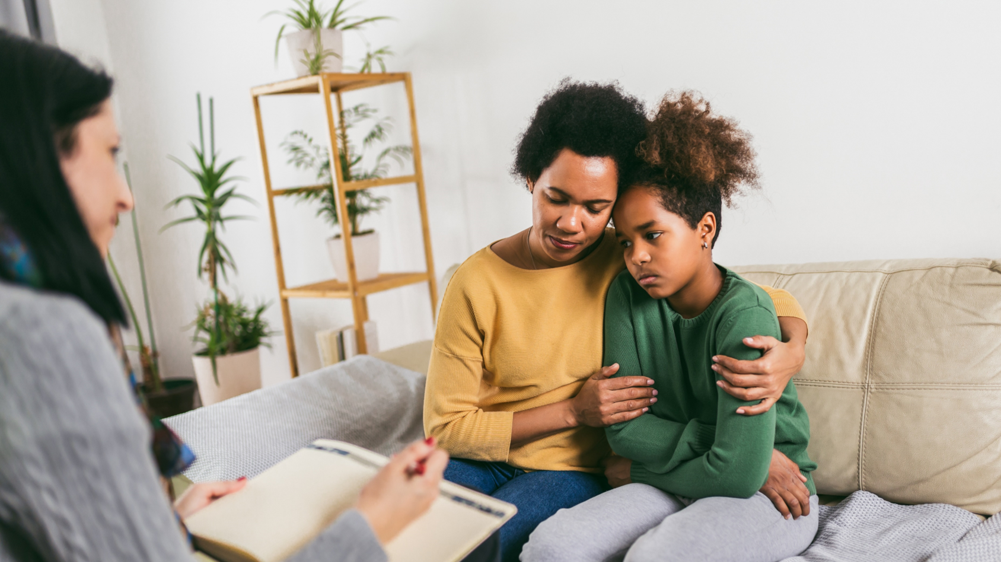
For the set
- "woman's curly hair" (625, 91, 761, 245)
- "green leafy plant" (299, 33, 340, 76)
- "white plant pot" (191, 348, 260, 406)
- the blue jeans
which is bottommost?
"white plant pot" (191, 348, 260, 406)

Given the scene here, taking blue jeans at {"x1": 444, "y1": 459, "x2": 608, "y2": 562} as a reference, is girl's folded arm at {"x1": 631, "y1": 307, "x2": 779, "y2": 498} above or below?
above

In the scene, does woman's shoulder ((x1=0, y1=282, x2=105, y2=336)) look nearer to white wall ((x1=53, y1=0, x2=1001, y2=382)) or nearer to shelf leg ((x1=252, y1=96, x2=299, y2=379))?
white wall ((x1=53, y1=0, x2=1001, y2=382))

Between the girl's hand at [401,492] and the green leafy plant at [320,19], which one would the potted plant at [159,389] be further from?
the girl's hand at [401,492]

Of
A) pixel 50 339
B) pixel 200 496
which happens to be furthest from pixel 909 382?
pixel 50 339

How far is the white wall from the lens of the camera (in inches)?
54.3

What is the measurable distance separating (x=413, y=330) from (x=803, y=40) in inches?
66.0

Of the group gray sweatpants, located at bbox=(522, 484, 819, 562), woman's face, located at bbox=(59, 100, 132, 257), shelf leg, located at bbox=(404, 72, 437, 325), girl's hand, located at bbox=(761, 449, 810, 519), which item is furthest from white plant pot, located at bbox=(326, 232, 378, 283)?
woman's face, located at bbox=(59, 100, 132, 257)

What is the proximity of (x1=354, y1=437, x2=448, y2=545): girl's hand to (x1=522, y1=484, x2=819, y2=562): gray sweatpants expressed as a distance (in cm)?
36

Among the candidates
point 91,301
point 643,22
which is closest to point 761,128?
point 643,22

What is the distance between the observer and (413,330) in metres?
2.62

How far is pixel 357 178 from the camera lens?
2.35 m

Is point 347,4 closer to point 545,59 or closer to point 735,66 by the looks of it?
point 545,59

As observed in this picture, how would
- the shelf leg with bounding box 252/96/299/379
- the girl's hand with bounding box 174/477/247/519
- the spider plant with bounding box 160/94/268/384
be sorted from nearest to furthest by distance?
Result: the girl's hand with bounding box 174/477/247/519 → the shelf leg with bounding box 252/96/299/379 → the spider plant with bounding box 160/94/268/384

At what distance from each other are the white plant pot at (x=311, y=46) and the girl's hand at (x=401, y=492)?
1877mm
